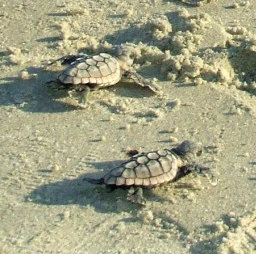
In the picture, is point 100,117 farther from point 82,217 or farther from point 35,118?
point 82,217

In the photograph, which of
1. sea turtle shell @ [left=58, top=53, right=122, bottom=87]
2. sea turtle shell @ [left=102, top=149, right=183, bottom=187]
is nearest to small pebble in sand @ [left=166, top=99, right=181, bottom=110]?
sea turtle shell @ [left=58, top=53, right=122, bottom=87]

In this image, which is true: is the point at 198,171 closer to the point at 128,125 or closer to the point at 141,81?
the point at 128,125

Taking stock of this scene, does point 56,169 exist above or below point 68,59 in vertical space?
below

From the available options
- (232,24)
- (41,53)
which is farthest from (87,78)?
(232,24)

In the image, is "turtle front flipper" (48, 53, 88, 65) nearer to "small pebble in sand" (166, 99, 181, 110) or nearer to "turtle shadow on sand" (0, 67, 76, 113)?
"turtle shadow on sand" (0, 67, 76, 113)

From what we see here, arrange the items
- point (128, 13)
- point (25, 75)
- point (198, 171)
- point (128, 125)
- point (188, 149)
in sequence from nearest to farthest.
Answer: point (198, 171) → point (188, 149) → point (128, 125) → point (25, 75) → point (128, 13)

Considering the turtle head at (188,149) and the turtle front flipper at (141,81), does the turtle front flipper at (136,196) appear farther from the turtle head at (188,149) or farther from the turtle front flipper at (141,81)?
the turtle front flipper at (141,81)

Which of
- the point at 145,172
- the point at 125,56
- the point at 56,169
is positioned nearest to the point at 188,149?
the point at 145,172

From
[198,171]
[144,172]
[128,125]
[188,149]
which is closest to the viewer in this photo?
[144,172]

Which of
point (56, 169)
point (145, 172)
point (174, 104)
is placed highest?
point (145, 172)
